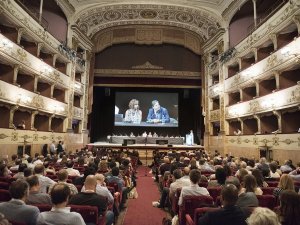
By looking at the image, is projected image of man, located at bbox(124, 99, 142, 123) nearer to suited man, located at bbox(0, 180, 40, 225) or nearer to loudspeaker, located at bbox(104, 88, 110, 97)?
loudspeaker, located at bbox(104, 88, 110, 97)

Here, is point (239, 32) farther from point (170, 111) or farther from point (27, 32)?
point (27, 32)

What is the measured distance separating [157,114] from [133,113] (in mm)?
1996

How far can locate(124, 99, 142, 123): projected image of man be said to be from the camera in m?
21.1

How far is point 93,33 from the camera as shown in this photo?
67.1ft

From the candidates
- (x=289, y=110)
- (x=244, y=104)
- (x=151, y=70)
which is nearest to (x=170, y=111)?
(x=151, y=70)

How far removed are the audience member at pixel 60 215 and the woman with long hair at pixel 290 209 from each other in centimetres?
187

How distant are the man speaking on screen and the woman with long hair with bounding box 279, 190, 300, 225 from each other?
61.5 ft

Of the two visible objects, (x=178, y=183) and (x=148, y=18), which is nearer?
(x=178, y=183)

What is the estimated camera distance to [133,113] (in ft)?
69.6

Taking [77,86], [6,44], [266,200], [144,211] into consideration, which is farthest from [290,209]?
[77,86]

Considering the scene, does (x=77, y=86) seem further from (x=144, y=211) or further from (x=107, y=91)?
(x=144, y=211)

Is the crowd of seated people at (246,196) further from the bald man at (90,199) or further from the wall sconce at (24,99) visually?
the wall sconce at (24,99)

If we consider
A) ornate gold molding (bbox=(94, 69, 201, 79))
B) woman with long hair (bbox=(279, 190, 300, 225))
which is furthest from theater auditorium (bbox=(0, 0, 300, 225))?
ornate gold molding (bbox=(94, 69, 201, 79))

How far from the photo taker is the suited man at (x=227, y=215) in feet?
8.16
